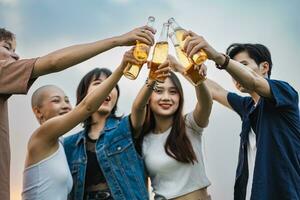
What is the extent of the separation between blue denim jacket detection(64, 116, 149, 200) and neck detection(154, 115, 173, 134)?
0.33 m

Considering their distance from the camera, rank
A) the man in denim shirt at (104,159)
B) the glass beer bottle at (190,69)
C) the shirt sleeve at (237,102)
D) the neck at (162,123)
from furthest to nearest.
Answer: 1. the shirt sleeve at (237,102)
2. the neck at (162,123)
3. the man in denim shirt at (104,159)
4. the glass beer bottle at (190,69)

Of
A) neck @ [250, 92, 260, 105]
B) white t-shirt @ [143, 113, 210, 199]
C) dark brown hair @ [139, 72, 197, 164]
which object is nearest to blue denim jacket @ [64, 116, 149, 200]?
white t-shirt @ [143, 113, 210, 199]

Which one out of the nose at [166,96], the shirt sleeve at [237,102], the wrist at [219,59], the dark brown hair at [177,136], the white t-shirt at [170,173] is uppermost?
the wrist at [219,59]

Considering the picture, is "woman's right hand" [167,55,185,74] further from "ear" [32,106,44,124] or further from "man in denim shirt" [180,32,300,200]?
"ear" [32,106,44,124]

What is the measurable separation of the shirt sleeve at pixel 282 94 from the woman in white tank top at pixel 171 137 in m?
0.52

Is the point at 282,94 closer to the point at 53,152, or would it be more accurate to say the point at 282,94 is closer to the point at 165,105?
the point at 165,105

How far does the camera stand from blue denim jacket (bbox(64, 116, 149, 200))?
3.45m

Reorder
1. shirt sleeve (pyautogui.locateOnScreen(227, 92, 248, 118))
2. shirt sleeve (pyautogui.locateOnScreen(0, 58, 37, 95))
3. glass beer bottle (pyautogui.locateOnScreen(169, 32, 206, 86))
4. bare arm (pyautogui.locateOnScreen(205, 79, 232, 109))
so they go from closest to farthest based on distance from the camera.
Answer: shirt sleeve (pyautogui.locateOnScreen(0, 58, 37, 95)) < glass beer bottle (pyautogui.locateOnScreen(169, 32, 206, 86)) < shirt sleeve (pyautogui.locateOnScreen(227, 92, 248, 118)) < bare arm (pyautogui.locateOnScreen(205, 79, 232, 109))

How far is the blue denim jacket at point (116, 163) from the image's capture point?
3449mm

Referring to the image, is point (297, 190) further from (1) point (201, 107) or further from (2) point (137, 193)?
(2) point (137, 193)

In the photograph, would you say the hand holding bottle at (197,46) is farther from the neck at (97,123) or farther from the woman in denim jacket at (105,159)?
the neck at (97,123)

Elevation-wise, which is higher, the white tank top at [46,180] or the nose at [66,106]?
the nose at [66,106]

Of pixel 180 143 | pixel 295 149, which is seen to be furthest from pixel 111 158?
pixel 295 149

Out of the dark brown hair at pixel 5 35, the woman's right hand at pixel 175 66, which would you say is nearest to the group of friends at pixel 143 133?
the dark brown hair at pixel 5 35
